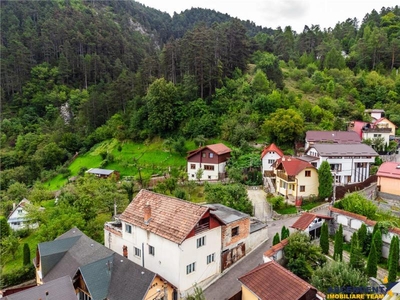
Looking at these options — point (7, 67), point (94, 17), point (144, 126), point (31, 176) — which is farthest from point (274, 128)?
point (94, 17)

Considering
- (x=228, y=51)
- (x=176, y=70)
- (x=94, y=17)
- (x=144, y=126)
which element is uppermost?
(x=94, y=17)

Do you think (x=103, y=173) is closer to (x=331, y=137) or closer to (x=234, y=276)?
(x=234, y=276)

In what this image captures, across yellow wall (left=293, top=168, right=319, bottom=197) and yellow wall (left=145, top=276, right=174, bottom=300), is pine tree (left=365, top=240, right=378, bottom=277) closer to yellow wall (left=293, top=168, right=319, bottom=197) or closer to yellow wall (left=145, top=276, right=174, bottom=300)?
yellow wall (left=145, top=276, right=174, bottom=300)

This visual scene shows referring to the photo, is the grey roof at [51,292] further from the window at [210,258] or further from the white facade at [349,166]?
the white facade at [349,166]

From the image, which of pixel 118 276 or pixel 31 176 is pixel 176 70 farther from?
pixel 118 276

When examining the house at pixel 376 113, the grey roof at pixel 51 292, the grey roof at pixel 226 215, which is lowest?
the grey roof at pixel 51 292

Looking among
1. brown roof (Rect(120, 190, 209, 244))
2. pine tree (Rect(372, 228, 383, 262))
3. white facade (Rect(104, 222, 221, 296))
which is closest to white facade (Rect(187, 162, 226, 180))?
brown roof (Rect(120, 190, 209, 244))

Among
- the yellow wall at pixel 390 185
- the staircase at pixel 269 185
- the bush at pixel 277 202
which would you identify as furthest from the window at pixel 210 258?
the yellow wall at pixel 390 185
